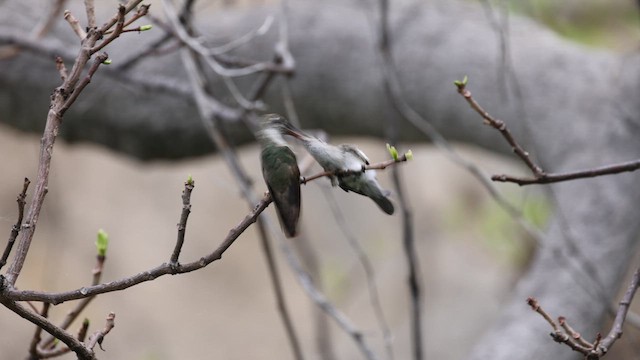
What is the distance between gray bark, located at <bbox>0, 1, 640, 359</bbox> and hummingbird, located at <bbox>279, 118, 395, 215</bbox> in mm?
1216

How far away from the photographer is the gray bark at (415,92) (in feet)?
6.07

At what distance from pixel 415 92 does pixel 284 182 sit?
1564 mm

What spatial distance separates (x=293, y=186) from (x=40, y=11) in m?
1.83

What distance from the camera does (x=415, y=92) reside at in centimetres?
211

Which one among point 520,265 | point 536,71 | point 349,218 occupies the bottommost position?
point 536,71

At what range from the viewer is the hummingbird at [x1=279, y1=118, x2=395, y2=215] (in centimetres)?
62

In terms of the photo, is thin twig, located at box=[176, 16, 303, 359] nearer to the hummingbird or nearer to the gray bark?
the gray bark

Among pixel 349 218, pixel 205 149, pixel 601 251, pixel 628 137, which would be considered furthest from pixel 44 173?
pixel 349 218

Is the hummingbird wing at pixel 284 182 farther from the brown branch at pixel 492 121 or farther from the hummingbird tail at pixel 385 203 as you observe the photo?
the brown branch at pixel 492 121

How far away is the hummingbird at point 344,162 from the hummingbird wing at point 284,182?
0.12 feet

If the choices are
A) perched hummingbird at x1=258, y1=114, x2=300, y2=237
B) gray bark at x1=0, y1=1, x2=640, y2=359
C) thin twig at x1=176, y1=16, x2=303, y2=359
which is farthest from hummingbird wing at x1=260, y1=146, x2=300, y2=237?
gray bark at x1=0, y1=1, x2=640, y2=359

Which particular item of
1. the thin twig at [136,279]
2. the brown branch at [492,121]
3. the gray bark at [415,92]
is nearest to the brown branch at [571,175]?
the brown branch at [492,121]

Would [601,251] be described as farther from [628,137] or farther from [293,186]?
[293,186]

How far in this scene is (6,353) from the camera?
3.77 m
